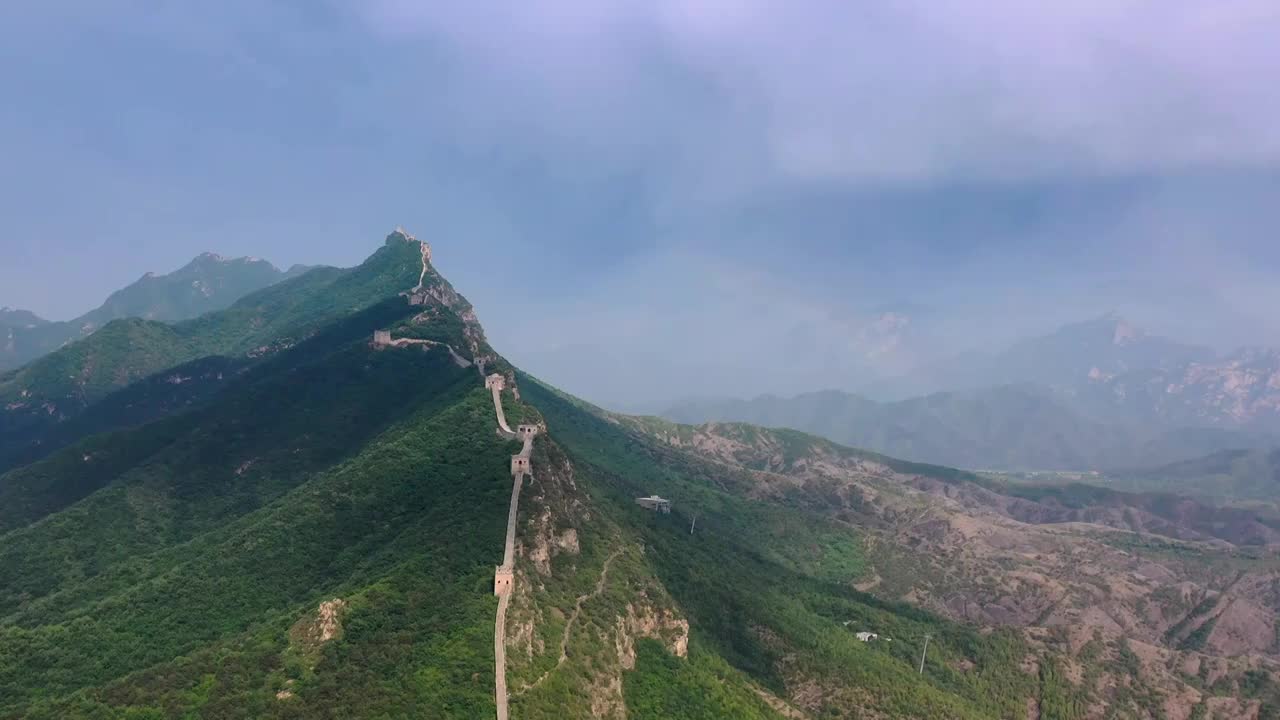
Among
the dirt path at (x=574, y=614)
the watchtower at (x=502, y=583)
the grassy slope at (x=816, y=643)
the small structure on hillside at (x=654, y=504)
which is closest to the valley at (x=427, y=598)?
the watchtower at (x=502, y=583)

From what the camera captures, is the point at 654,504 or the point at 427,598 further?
the point at 654,504

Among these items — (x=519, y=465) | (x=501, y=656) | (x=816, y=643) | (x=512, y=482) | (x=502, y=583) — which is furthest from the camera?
(x=816, y=643)

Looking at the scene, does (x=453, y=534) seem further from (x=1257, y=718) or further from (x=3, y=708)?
(x=1257, y=718)

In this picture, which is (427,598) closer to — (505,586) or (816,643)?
(505,586)

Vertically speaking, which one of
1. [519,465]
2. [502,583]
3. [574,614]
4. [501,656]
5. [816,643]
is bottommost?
[816,643]

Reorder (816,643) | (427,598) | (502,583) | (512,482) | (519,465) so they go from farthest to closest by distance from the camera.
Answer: (816,643), (519,465), (512,482), (502,583), (427,598)

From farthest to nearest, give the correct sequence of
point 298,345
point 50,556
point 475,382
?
point 298,345 < point 475,382 < point 50,556

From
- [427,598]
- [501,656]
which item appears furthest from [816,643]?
[427,598]

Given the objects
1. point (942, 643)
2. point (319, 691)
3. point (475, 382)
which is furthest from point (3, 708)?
point (942, 643)
